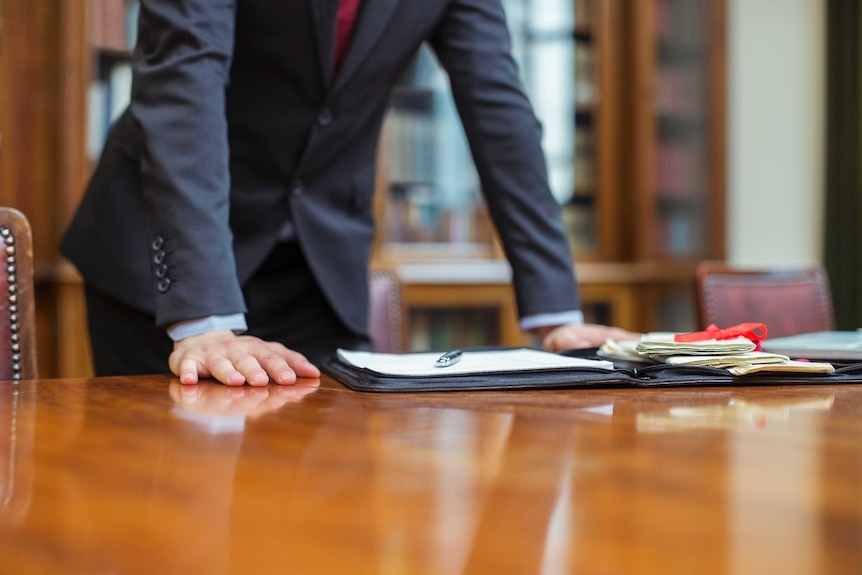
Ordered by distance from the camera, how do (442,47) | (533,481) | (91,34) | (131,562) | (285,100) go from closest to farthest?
(131,562) → (533,481) → (285,100) → (442,47) → (91,34)

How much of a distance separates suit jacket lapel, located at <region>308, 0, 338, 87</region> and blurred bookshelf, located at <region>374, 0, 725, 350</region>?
2.27 metres

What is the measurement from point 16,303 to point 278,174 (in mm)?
455

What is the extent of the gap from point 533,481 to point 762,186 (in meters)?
4.43

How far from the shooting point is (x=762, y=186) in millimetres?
4512

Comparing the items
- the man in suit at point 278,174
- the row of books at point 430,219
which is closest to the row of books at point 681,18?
the row of books at point 430,219

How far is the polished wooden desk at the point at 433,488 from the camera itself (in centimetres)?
33

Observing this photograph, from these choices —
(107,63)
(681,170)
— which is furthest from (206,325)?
(681,170)

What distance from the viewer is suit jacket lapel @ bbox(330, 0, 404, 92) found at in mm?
1382

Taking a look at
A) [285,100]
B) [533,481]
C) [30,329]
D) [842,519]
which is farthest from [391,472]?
[285,100]

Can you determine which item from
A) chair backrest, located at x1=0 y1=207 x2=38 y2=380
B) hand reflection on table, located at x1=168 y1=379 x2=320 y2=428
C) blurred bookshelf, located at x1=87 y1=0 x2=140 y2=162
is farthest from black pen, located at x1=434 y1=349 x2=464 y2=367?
blurred bookshelf, located at x1=87 y1=0 x2=140 y2=162

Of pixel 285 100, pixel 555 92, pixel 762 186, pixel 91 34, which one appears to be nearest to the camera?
pixel 285 100

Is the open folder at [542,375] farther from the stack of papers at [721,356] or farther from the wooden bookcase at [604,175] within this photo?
the wooden bookcase at [604,175]

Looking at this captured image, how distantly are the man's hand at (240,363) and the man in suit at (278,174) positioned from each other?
0.31 feet

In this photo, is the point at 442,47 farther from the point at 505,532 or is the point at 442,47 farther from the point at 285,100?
the point at 505,532
